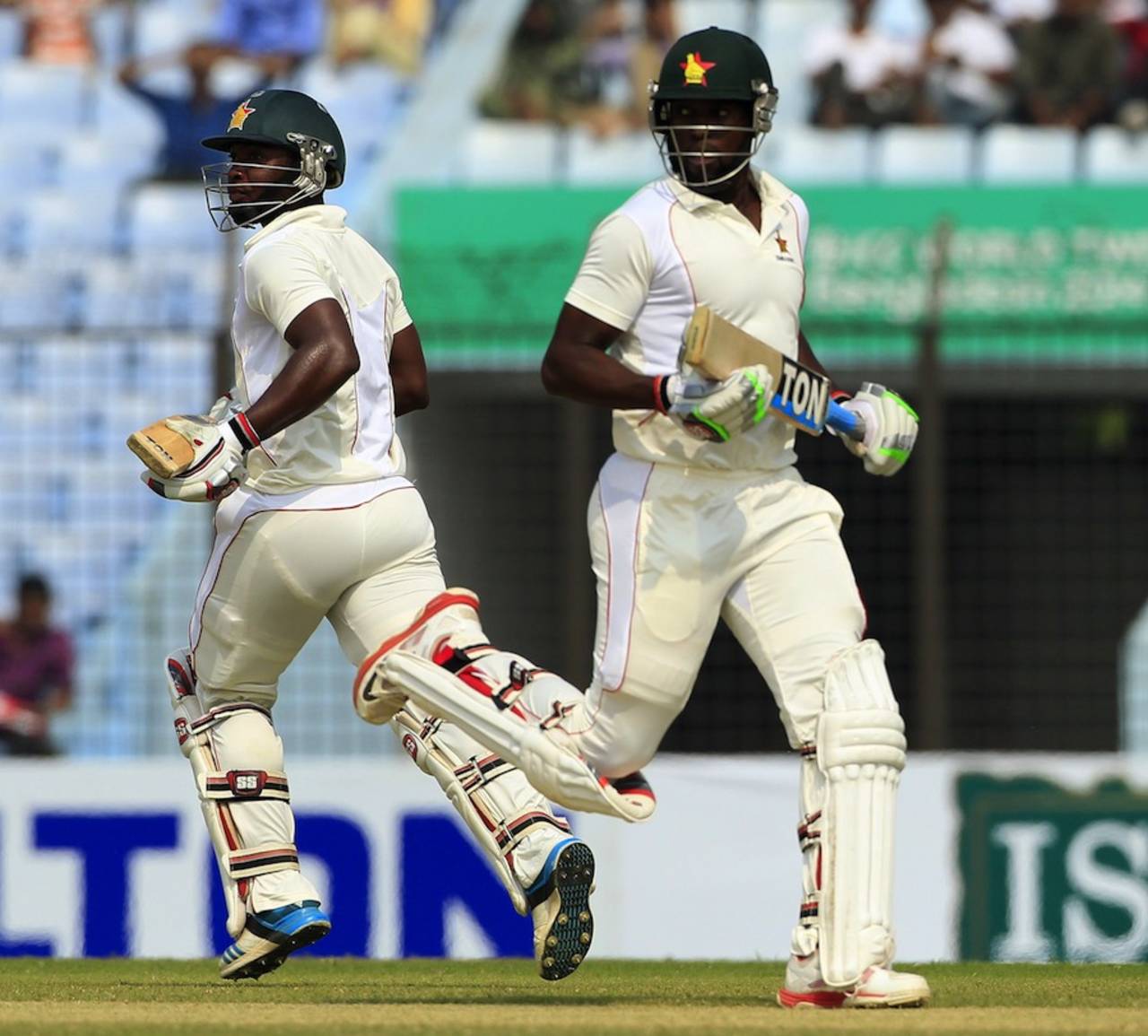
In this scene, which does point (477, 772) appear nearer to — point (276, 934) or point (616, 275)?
point (276, 934)

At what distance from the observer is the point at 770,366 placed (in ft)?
17.7

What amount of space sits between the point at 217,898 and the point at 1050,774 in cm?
304

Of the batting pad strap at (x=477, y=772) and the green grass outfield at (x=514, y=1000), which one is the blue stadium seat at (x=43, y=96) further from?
the batting pad strap at (x=477, y=772)

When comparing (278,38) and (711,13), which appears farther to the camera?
(278,38)

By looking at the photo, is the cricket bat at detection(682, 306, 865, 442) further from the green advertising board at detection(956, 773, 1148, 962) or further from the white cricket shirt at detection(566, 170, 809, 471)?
the green advertising board at detection(956, 773, 1148, 962)

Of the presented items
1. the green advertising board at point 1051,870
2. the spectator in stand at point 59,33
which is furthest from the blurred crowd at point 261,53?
the green advertising board at point 1051,870

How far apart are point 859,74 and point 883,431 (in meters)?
10.5

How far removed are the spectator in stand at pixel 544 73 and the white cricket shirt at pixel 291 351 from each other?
9987mm

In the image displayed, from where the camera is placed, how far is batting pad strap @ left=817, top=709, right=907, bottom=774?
17.3 ft

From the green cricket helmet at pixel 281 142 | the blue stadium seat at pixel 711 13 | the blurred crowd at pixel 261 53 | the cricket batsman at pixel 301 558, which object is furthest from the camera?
the blurred crowd at pixel 261 53

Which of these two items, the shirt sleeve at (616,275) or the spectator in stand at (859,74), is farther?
the spectator in stand at (859,74)

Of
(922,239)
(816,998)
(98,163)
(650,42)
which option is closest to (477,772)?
(816,998)

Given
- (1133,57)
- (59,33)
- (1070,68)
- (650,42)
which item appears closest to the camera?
(1070,68)

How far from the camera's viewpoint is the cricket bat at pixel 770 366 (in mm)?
5316
